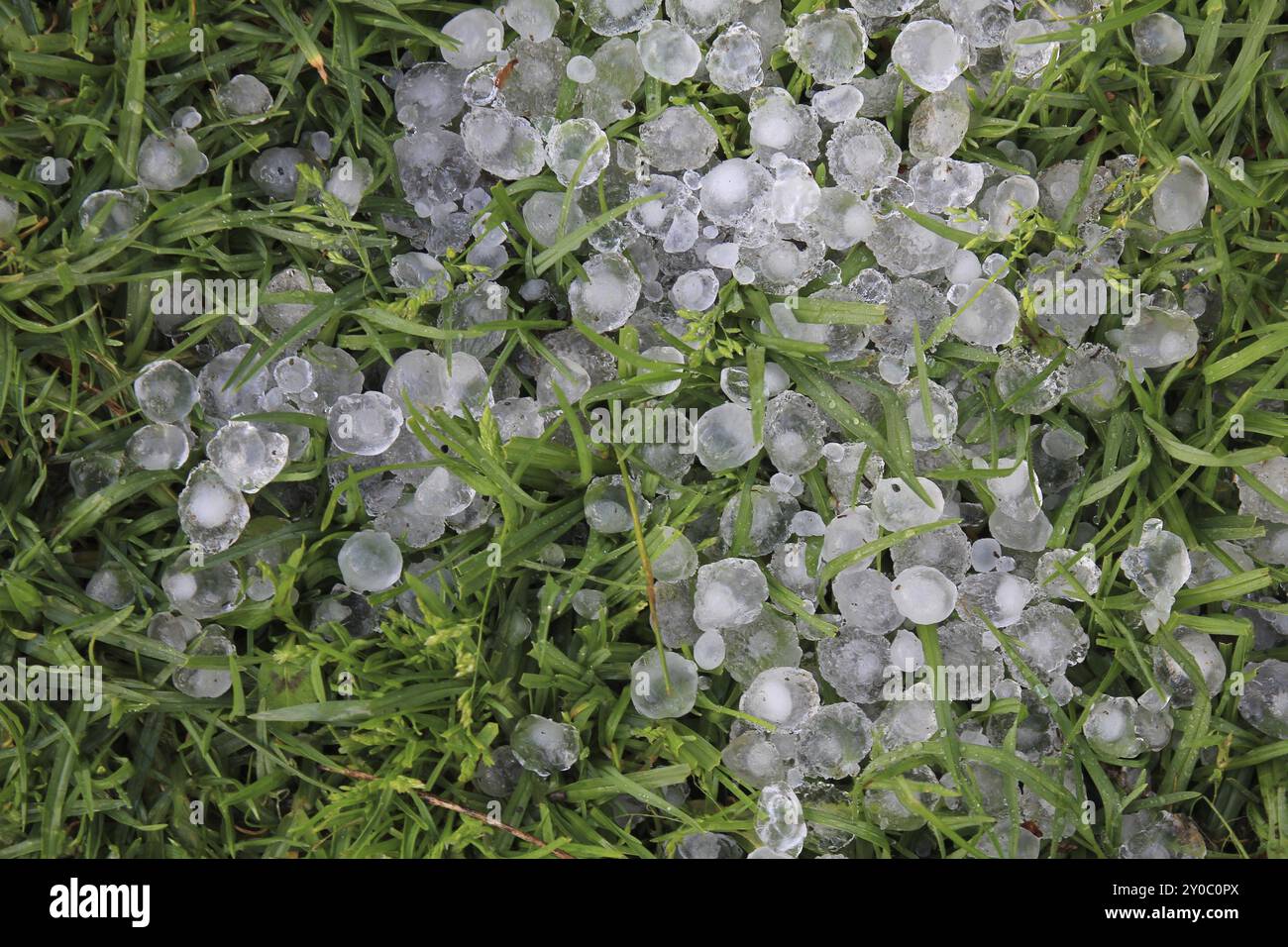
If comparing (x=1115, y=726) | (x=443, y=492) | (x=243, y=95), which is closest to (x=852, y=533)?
(x=1115, y=726)

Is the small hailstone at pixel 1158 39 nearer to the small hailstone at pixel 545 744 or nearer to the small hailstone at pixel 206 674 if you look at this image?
the small hailstone at pixel 545 744

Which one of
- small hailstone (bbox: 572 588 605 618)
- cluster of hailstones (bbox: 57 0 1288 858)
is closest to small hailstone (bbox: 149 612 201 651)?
cluster of hailstones (bbox: 57 0 1288 858)

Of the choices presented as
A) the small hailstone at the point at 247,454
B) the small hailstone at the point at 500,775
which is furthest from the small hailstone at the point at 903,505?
the small hailstone at the point at 247,454

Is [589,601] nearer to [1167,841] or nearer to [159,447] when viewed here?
[159,447]

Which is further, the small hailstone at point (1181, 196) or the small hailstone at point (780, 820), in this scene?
the small hailstone at point (1181, 196)

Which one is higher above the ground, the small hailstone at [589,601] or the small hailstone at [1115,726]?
the small hailstone at [589,601]

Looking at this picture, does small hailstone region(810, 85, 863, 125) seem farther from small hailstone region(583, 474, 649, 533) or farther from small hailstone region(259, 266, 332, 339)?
small hailstone region(259, 266, 332, 339)
